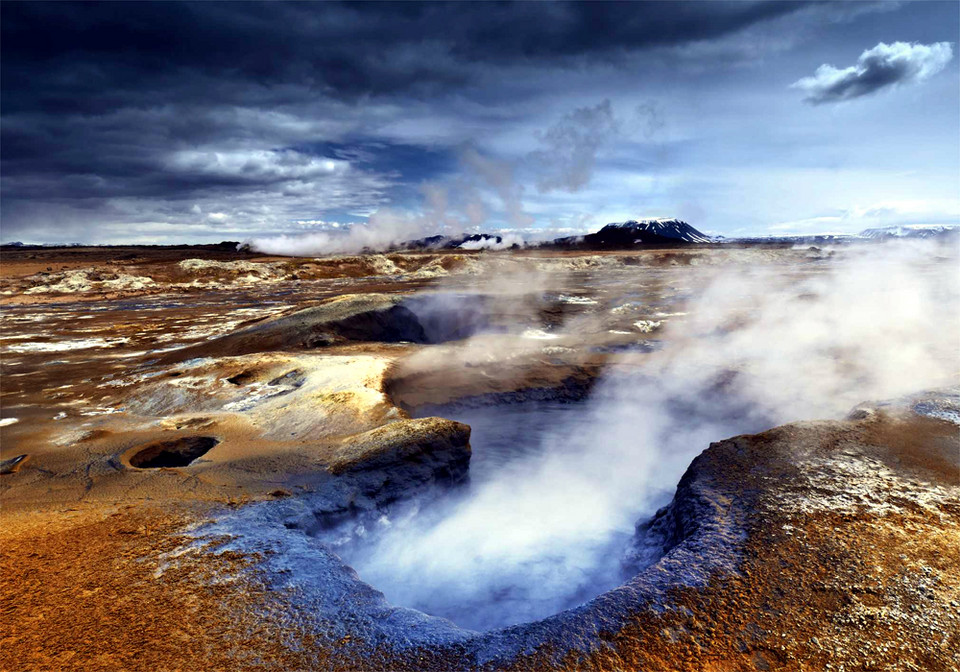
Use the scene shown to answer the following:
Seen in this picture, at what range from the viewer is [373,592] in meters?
3.65

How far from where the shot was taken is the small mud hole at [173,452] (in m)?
6.52

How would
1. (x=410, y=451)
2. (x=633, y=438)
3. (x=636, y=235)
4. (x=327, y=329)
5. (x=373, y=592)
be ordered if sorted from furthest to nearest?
(x=636, y=235)
(x=327, y=329)
(x=633, y=438)
(x=410, y=451)
(x=373, y=592)

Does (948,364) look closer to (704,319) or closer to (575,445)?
(575,445)

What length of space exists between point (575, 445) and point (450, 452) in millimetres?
2956

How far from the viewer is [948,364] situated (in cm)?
780

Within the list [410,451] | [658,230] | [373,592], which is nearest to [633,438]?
[410,451]

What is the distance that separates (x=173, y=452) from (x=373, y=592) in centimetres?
470

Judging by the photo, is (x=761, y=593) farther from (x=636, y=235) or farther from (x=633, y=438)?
(x=636, y=235)

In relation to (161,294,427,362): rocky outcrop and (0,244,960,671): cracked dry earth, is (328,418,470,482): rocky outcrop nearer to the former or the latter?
(0,244,960,671): cracked dry earth

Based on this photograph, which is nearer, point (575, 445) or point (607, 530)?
point (607, 530)

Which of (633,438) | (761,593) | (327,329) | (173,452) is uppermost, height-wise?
(327,329)

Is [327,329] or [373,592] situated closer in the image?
[373,592]

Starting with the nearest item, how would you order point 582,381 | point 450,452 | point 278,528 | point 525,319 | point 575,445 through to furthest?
1. point 278,528
2. point 450,452
3. point 575,445
4. point 582,381
5. point 525,319

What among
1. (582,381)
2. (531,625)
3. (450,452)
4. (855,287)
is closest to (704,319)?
(855,287)
